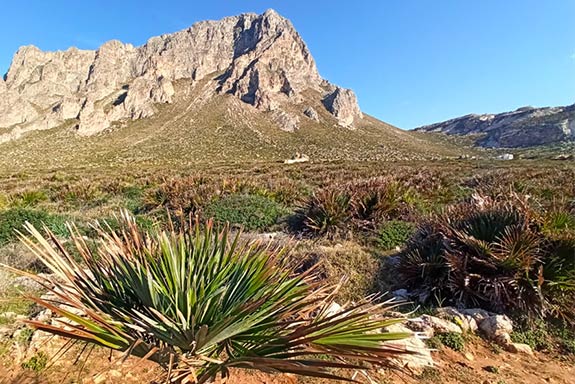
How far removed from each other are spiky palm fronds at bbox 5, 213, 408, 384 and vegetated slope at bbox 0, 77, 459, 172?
45.8 metres

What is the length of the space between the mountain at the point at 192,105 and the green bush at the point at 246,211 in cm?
4286

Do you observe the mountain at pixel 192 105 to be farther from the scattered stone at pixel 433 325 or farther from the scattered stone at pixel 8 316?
the scattered stone at pixel 433 325

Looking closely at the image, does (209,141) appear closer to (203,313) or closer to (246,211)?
(246,211)

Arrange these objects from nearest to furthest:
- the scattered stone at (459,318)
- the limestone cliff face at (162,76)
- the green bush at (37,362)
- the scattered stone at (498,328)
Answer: the green bush at (37,362) → the scattered stone at (498,328) → the scattered stone at (459,318) → the limestone cliff face at (162,76)

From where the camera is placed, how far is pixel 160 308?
1.71 m

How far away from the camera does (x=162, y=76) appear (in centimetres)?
10250

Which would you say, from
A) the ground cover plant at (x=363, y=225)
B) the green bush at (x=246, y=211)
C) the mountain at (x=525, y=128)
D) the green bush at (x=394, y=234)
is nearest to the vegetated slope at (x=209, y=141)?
the mountain at (x=525, y=128)

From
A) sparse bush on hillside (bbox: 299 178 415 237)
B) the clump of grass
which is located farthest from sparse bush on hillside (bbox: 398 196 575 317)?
the clump of grass

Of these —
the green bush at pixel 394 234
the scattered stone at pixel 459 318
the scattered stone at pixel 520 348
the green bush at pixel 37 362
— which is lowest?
the scattered stone at pixel 520 348

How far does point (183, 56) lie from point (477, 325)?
126916 mm

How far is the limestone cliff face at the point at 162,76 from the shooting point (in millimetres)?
88562

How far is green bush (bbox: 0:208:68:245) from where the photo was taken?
6.47 meters

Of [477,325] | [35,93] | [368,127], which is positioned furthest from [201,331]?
[35,93]

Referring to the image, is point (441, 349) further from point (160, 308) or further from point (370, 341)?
point (160, 308)
